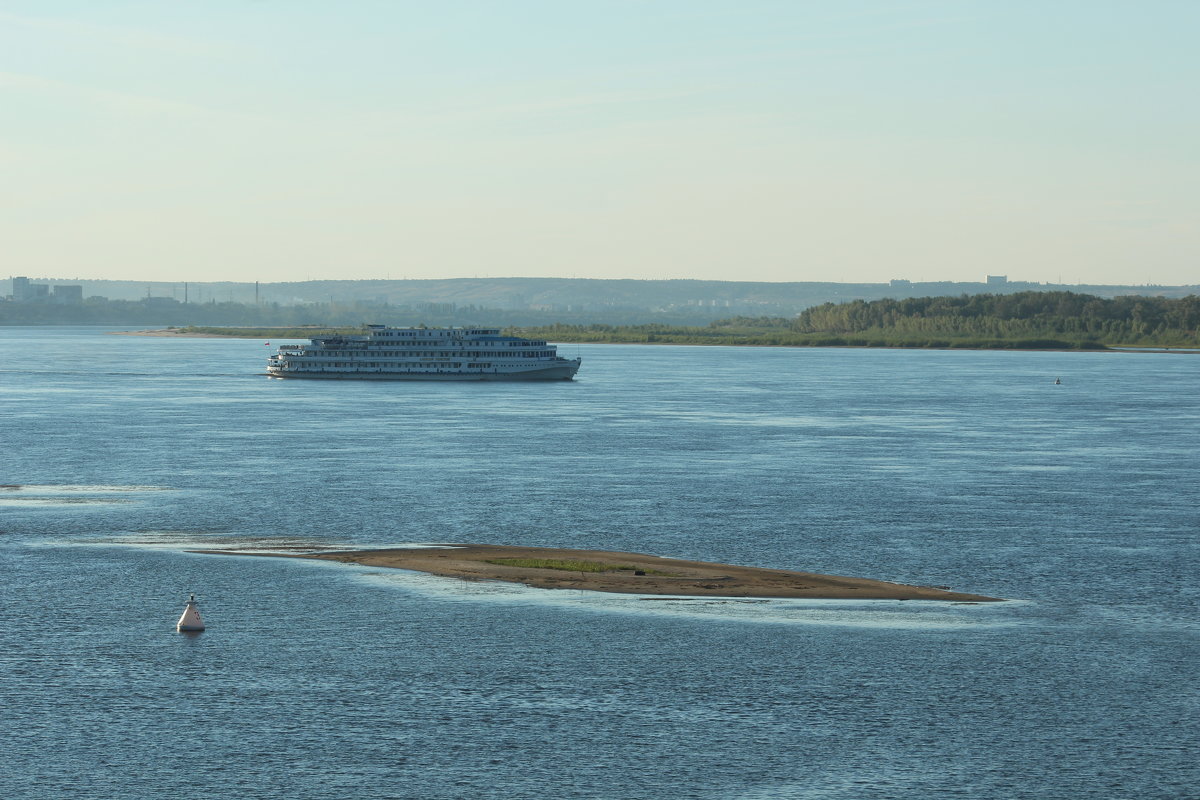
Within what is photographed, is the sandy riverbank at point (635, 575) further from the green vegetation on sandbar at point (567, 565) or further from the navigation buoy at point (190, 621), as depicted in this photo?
the navigation buoy at point (190, 621)

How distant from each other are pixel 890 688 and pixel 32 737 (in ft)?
70.7

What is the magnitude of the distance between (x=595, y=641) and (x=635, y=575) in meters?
10.0

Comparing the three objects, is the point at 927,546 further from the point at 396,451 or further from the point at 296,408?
the point at 296,408

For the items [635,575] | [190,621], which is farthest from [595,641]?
[190,621]

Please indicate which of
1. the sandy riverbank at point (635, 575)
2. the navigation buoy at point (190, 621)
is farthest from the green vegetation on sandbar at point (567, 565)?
the navigation buoy at point (190, 621)

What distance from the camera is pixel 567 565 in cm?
5575

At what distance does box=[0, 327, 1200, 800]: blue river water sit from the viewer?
107 ft

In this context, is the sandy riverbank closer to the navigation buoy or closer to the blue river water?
the blue river water

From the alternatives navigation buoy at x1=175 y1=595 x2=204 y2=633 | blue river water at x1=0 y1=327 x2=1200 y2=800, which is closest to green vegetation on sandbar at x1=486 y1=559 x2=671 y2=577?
blue river water at x1=0 y1=327 x2=1200 y2=800

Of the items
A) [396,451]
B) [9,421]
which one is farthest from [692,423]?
[9,421]

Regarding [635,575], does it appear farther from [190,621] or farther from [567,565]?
[190,621]

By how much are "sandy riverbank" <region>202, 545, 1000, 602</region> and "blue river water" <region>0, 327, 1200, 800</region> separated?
145 centimetres

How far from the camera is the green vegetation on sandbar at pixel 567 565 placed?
54906mm

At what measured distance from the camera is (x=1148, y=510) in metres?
73.5
